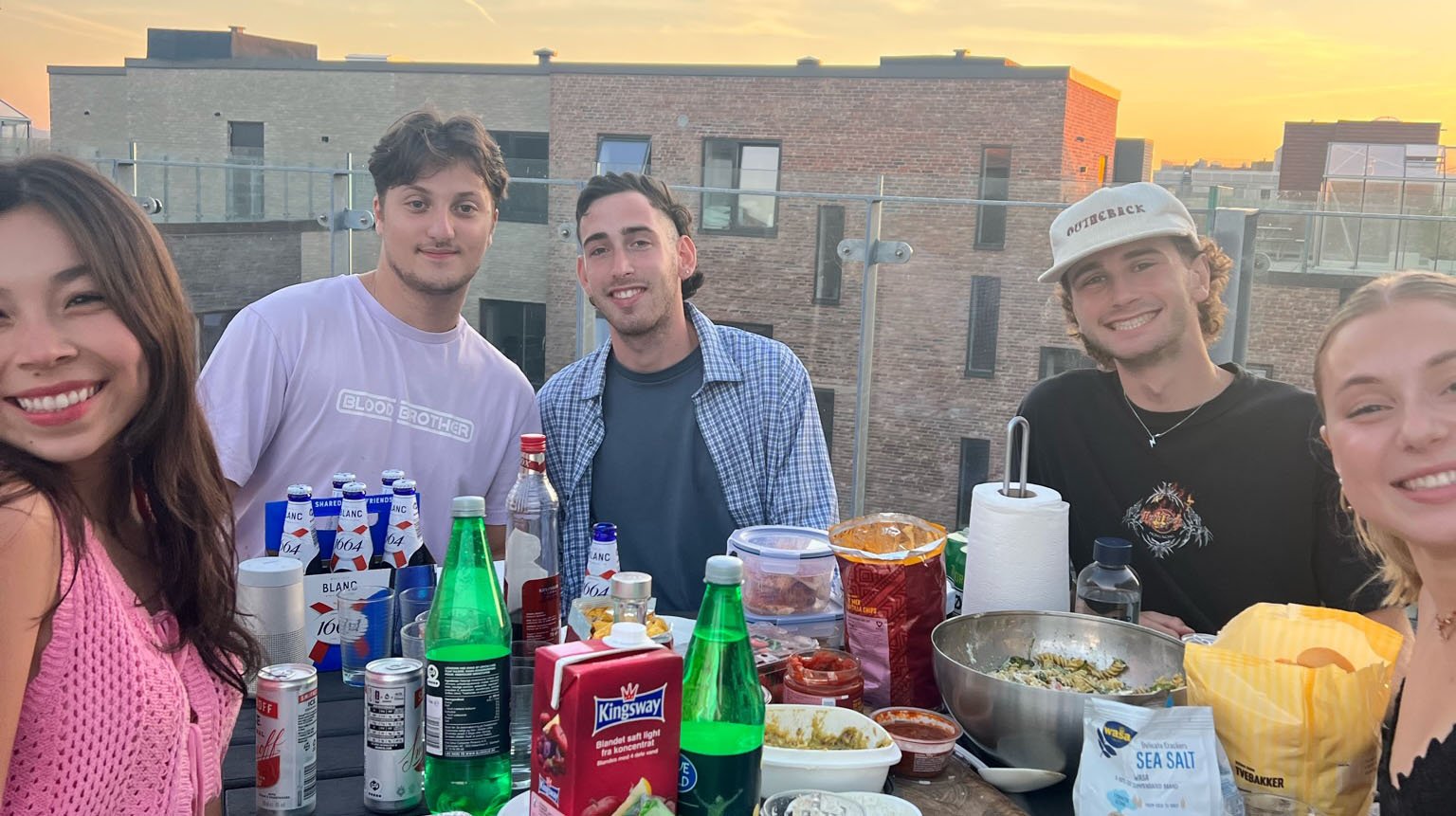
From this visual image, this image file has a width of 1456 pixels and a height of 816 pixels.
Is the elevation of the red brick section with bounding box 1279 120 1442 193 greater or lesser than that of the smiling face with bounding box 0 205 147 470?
greater

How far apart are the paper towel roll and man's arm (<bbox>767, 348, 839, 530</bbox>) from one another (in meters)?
1.24

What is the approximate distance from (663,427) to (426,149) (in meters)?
1.05

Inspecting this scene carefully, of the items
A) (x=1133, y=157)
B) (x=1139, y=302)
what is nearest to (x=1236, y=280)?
(x=1139, y=302)

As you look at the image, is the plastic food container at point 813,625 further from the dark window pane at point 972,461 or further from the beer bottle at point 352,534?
the dark window pane at point 972,461

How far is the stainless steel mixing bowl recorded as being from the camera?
163cm

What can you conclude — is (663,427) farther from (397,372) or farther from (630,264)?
(397,372)

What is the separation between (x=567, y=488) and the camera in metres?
3.30

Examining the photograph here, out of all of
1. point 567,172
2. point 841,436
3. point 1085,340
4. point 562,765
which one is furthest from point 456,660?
point 567,172

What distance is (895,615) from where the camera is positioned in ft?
6.25

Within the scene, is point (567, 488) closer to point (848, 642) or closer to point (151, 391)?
point (848, 642)

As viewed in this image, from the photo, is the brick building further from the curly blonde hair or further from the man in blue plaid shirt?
the man in blue plaid shirt

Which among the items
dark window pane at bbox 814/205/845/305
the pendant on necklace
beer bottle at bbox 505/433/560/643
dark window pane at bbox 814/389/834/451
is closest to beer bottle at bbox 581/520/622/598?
beer bottle at bbox 505/433/560/643

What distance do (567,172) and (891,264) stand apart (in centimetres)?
1539

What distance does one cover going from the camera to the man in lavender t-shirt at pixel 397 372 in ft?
9.78
